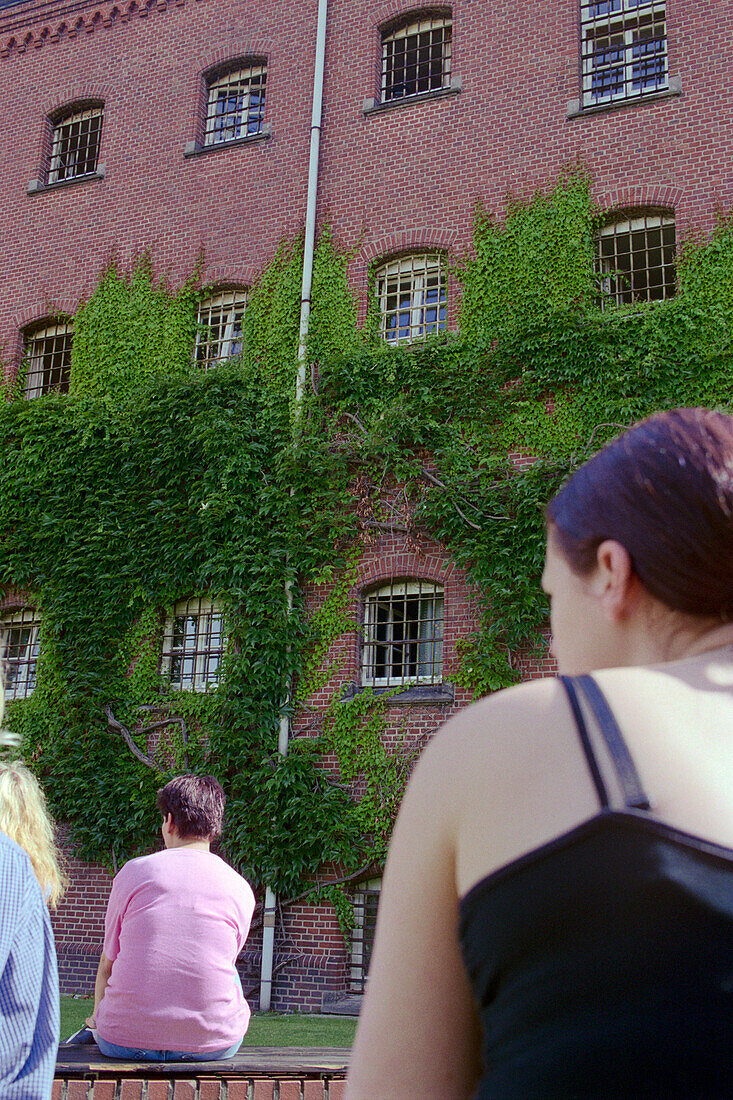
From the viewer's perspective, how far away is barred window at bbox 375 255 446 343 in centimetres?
1385

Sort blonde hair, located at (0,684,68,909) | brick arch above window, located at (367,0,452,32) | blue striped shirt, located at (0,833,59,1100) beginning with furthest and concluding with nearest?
brick arch above window, located at (367,0,452,32) < blonde hair, located at (0,684,68,909) < blue striped shirt, located at (0,833,59,1100)

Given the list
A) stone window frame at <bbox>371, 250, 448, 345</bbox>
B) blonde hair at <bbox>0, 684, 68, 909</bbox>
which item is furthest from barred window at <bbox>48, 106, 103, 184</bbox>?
blonde hair at <bbox>0, 684, 68, 909</bbox>

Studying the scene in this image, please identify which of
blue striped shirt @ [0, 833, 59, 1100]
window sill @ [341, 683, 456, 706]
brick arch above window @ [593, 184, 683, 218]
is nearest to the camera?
blue striped shirt @ [0, 833, 59, 1100]

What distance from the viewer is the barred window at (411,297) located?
1385 centimetres

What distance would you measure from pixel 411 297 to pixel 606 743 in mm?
13592

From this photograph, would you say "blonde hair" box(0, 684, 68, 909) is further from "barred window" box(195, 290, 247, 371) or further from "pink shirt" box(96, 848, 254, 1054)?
"barred window" box(195, 290, 247, 371)

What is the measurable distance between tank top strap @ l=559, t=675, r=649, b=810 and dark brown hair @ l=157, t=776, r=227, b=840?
12.8 ft

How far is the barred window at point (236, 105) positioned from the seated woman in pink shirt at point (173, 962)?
1378 centimetres

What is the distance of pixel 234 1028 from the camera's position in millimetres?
4246

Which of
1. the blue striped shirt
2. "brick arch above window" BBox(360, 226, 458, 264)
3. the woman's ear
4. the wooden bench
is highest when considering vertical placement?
"brick arch above window" BBox(360, 226, 458, 264)

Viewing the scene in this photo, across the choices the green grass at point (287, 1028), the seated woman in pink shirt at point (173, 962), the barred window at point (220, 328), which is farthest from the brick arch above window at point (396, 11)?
the seated woman in pink shirt at point (173, 962)

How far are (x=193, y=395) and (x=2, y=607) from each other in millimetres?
4206

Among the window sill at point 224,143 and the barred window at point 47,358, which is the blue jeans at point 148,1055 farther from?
the window sill at point 224,143

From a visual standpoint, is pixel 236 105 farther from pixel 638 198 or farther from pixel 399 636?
pixel 399 636
